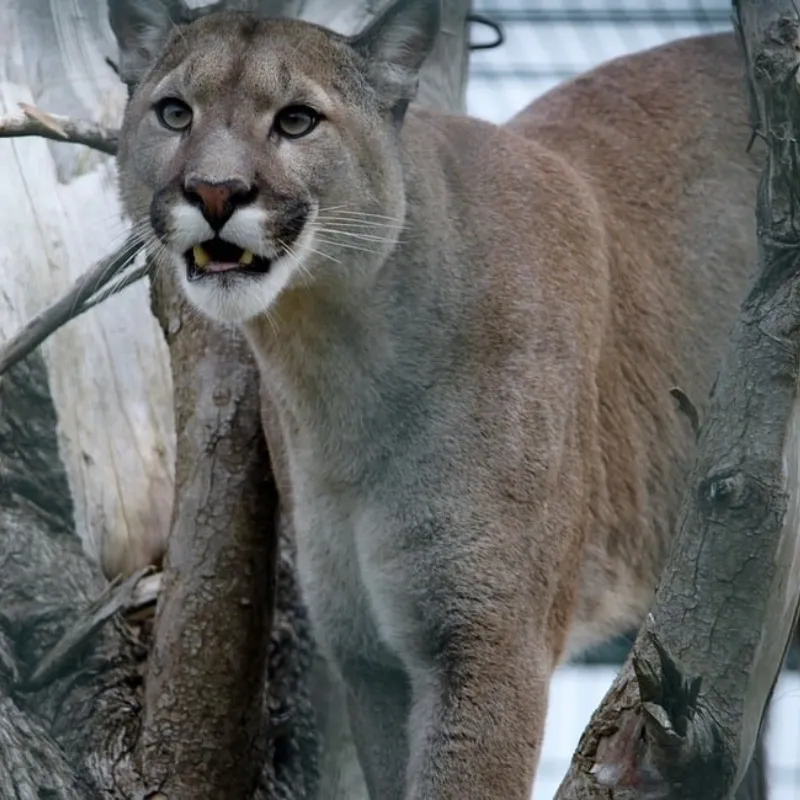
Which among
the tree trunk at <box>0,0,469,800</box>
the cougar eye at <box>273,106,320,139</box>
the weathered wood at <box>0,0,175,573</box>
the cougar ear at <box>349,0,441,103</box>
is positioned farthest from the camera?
the weathered wood at <box>0,0,175,573</box>

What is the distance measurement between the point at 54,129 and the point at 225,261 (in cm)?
55

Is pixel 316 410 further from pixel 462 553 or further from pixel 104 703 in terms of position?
pixel 104 703

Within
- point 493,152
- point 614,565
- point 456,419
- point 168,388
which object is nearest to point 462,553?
point 456,419

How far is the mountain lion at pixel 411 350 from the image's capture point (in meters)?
3.19

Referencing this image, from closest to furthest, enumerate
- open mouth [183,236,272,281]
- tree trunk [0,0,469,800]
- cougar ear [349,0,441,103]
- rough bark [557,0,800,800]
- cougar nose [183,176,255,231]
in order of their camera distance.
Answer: rough bark [557,0,800,800], cougar nose [183,176,255,231], open mouth [183,236,272,281], cougar ear [349,0,441,103], tree trunk [0,0,469,800]

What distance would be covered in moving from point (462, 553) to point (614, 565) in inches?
29.4

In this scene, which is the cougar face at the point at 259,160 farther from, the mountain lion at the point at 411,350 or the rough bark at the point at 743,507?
the rough bark at the point at 743,507

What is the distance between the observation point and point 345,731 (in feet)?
13.5

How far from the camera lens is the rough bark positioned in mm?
2434

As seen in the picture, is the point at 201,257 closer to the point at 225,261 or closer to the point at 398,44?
the point at 225,261

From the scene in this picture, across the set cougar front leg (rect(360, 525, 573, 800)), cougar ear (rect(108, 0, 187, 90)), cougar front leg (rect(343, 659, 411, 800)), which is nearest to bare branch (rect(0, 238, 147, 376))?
cougar ear (rect(108, 0, 187, 90))

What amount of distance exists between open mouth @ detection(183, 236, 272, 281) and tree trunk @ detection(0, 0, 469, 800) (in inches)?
20.8

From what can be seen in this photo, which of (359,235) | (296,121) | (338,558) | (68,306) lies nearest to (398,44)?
(296,121)

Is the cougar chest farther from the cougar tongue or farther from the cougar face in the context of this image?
the cougar tongue
